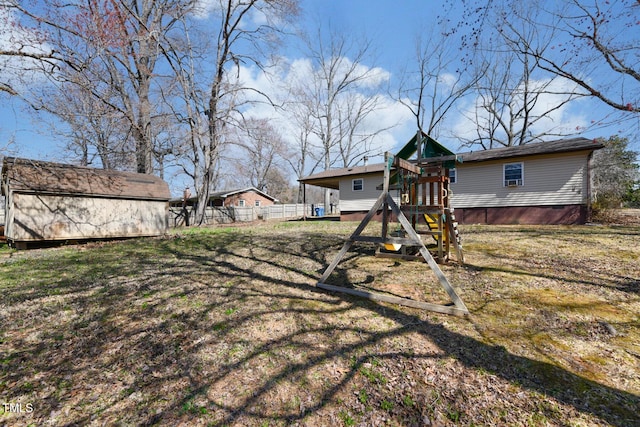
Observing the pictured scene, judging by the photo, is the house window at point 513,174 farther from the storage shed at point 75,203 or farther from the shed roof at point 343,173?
the storage shed at point 75,203

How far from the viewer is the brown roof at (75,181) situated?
920 centimetres

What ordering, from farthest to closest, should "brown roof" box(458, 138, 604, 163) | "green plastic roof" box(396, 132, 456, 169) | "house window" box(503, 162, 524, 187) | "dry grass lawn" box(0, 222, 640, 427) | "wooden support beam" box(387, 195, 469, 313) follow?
"house window" box(503, 162, 524, 187) < "brown roof" box(458, 138, 604, 163) < "green plastic roof" box(396, 132, 456, 169) < "wooden support beam" box(387, 195, 469, 313) < "dry grass lawn" box(0, 222, 640, 427)

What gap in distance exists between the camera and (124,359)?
2.84m

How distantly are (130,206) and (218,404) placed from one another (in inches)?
485

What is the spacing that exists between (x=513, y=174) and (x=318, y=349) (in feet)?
49.0

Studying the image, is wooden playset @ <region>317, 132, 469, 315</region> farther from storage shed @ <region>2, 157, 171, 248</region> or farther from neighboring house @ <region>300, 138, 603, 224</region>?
storage shed @ <region>2, 157, 171, 248</region>

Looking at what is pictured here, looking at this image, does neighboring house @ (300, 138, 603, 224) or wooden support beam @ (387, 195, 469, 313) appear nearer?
wooden support beam @ (387, 195, 469, 313)

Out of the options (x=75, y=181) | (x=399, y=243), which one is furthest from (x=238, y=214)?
(x=399, y=243)

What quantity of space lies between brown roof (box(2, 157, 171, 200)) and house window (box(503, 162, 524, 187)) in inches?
687

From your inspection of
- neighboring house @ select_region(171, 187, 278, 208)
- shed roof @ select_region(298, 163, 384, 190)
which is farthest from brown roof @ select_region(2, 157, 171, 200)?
neighboring house @ select_region(171, 187, 278, 208)

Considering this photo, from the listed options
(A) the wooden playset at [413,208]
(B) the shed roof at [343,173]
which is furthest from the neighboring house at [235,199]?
(A) the wooden playset at [413,208]

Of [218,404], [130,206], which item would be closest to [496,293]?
[218,404]

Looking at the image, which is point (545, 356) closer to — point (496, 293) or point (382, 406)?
point (496, 293)

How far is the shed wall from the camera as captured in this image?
915cm
